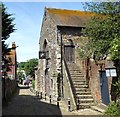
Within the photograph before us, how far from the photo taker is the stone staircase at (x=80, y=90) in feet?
64.8

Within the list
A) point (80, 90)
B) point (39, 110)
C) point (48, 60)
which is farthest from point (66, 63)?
point (39, 110)

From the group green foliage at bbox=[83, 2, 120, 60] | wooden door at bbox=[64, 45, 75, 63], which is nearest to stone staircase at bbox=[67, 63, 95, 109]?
wooden door at bbox=[64, 45, 75, 63]

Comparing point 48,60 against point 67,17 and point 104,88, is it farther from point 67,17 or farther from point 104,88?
point 104,88

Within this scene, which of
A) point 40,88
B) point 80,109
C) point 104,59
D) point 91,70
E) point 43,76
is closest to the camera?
point 104,59

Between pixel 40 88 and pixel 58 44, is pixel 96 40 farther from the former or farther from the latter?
pixel 40 88

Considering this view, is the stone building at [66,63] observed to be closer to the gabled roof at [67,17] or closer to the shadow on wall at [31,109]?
the gabled roof at [67,17]

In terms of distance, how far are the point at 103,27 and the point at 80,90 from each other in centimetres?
777

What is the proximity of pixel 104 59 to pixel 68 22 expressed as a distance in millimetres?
12527

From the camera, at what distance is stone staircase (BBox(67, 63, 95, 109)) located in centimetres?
1975

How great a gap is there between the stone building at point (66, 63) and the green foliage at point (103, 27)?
8.45ft

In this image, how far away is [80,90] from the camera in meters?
21.3

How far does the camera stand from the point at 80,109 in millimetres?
19109

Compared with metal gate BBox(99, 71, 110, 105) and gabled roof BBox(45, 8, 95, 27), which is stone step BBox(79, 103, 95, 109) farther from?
gabled roof BBox(45, 8, 95, 27)

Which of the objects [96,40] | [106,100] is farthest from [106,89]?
[96,40]
